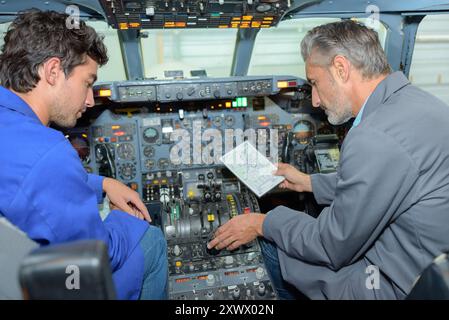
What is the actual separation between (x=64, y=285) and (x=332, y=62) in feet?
5.00

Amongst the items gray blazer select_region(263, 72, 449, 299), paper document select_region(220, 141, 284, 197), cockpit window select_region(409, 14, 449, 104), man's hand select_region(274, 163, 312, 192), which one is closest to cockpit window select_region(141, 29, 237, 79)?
paper document select_region(220, 141, 284, 197)

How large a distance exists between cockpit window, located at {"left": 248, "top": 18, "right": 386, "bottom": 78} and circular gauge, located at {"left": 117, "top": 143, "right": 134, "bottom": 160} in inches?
86.4

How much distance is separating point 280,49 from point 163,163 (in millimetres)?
2495

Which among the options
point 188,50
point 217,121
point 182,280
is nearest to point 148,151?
point 217,121

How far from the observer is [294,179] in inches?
94.3

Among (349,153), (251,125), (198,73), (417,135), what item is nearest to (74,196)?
(349,153)

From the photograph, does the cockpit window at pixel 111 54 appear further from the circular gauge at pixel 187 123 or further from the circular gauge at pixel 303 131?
the circular gauge at pixel 303 131

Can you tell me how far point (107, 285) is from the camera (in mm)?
625

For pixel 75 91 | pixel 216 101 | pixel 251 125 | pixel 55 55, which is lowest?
pixel 251 125

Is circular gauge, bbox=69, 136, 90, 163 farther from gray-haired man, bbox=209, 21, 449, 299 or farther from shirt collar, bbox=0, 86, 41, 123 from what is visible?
gray-haired man, bbox=209, 21, 449, 299

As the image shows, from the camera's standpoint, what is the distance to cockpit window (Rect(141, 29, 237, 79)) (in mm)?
3740

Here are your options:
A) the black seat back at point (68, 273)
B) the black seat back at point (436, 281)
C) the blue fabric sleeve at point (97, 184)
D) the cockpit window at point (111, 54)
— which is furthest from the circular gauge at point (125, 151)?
the black seat back at point (436, 281)

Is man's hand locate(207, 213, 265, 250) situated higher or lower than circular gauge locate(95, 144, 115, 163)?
lower
